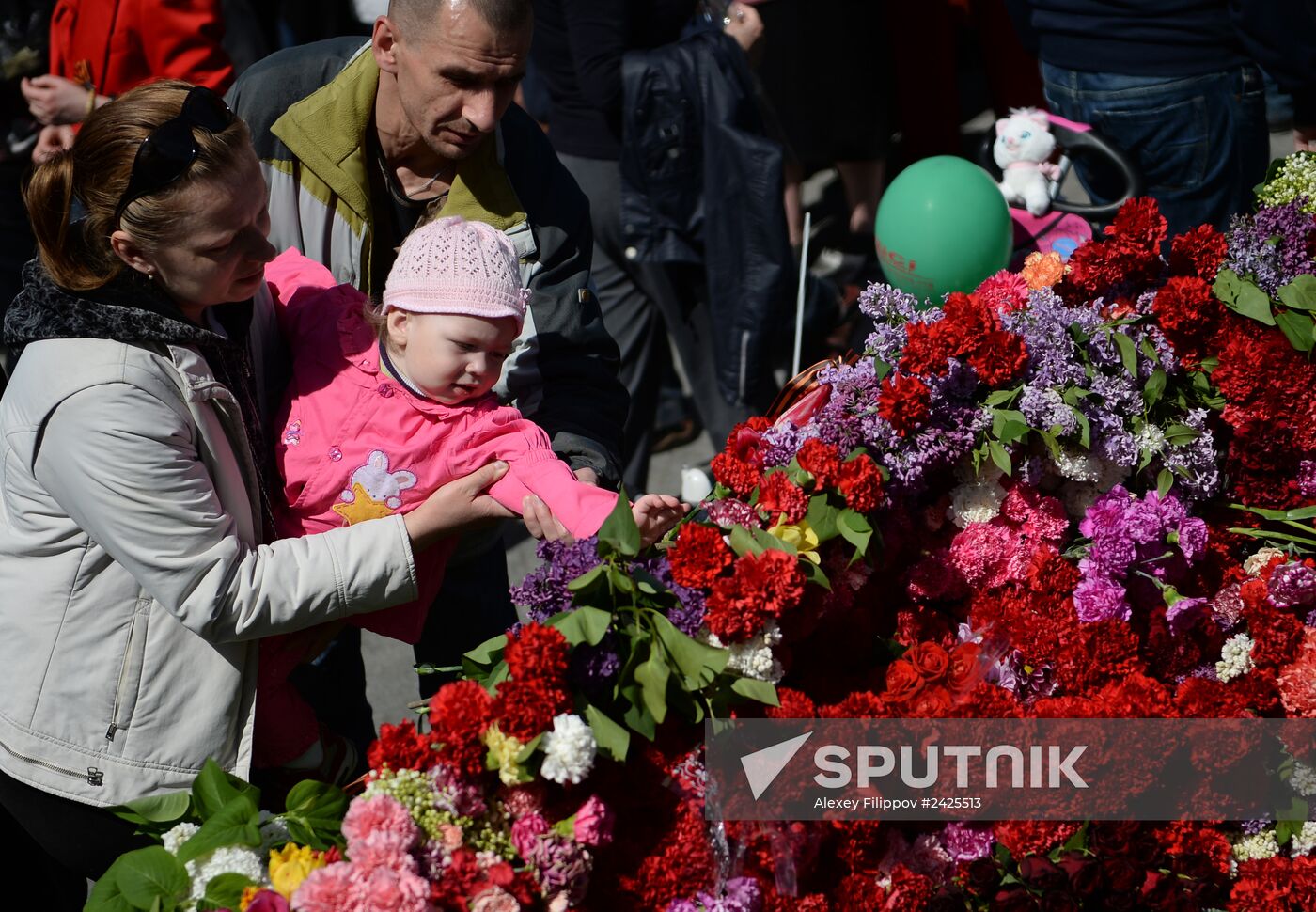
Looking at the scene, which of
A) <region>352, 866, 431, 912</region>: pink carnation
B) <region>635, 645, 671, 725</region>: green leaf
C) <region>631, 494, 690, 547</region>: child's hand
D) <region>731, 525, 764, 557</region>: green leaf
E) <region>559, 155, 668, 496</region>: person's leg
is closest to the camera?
<region>352, 866, 431, 912</region>: pink carnation

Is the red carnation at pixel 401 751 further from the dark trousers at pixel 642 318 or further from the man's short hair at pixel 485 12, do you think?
the dark trousers at pixel 642 318

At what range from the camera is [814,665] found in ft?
6.78

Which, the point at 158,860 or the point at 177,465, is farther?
the point at 177,465

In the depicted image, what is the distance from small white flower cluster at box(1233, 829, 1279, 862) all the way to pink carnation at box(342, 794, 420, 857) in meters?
1.25

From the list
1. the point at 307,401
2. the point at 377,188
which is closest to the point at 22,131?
the point at 377,188

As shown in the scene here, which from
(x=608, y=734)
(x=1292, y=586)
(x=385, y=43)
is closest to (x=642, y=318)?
(x=385, y=43)

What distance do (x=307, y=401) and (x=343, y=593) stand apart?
0.39 m

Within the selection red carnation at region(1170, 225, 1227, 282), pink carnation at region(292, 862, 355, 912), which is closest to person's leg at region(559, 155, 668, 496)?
red carnation at region(1170, 225, 1227, 282)

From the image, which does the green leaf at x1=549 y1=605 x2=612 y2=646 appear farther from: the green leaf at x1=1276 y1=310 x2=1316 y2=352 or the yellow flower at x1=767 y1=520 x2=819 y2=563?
the green leaf at x1=1276 y1=310 x2=1316 y2=352

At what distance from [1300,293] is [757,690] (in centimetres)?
121

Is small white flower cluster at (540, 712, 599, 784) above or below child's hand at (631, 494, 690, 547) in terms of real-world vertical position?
below

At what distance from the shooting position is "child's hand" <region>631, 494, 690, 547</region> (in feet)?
6.52

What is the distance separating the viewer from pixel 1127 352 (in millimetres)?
2176

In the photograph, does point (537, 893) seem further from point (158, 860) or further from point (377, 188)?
point (377, 188)
